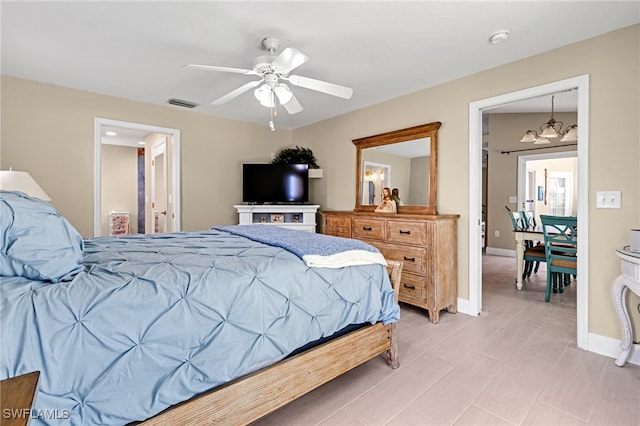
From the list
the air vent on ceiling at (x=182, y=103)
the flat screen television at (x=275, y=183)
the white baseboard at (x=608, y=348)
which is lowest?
the white baseboard at (x=608, y=348)

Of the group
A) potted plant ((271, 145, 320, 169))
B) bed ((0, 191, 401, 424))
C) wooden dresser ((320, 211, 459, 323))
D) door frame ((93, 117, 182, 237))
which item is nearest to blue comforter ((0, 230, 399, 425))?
bed ((0, 191, 401, 424))

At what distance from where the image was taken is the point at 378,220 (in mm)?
3439

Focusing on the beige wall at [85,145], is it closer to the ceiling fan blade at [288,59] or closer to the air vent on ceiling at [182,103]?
the air vent on ceiling at [182,103]

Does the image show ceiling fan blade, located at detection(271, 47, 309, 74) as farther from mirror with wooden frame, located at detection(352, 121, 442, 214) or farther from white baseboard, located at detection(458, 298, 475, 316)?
white baseboard, located at detection(458, 298, 475, 316)

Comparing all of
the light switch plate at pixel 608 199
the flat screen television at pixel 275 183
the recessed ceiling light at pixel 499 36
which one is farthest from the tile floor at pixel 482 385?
the flat screen television at pixel 275 183

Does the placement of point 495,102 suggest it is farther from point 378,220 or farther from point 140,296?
point 140,296

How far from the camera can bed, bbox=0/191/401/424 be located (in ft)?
3.22

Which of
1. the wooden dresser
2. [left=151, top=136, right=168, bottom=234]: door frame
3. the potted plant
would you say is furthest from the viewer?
[left=151, top=136, right=168, bottom=234]: door frame

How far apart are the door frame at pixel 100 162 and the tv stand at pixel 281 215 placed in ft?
2.70

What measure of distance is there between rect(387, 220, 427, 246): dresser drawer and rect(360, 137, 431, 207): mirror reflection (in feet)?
1.40

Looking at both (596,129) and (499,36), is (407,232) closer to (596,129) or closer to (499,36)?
(596,129)

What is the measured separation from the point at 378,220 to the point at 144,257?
2428 mm

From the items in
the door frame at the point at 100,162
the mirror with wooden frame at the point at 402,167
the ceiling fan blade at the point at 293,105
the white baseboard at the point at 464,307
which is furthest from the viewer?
the door frame at the point at 100,162

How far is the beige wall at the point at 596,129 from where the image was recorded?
7.18 feet
